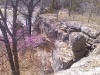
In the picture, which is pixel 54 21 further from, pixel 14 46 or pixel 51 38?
pixel 14 46

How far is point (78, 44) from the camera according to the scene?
7.64 metres

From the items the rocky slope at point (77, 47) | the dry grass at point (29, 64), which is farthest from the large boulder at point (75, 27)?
the dry grass at point (29, 64)

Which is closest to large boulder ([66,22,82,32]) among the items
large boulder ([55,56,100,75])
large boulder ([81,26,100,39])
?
large boulder ([81,26,100,39])

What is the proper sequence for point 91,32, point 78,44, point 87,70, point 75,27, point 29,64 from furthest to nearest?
point 29,64, point 75,27, point 91,32, point 78,44, point 87,70

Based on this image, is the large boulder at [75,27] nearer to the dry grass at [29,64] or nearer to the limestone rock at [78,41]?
the limestone rock at [78,41]

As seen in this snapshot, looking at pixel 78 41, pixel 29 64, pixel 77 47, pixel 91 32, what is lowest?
pixel 29 64

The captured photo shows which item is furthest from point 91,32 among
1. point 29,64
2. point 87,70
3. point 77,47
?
point 29,64

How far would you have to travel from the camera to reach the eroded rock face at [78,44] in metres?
7.49

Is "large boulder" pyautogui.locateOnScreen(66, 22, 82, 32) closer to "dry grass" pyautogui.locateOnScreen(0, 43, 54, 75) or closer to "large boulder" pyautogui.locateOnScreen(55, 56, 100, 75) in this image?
"dry grass" pyautogui.locateOnScreen(0, 43, 54, 75)

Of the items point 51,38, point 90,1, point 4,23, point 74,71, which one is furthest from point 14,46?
point 90,1

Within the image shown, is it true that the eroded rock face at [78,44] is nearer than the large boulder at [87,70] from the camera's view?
No

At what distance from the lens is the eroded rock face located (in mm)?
7492

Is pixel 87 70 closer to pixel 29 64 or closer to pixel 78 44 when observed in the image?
pixel 78 44

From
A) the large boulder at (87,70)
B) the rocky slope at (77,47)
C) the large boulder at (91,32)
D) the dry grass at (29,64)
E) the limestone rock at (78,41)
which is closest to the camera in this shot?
the large boulder at (87,70)
